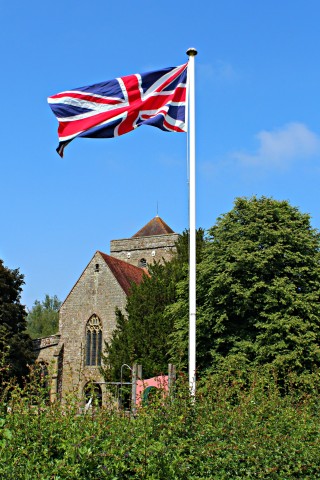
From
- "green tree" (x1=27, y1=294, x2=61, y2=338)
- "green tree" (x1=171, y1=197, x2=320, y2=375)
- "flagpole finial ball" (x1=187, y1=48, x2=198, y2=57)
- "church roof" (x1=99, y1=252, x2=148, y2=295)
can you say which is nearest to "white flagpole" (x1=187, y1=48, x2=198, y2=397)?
"flagpole finial ball" (x1=187, y1=48, x2=198, y2=57)

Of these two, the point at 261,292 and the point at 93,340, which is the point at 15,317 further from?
the point at 261,292

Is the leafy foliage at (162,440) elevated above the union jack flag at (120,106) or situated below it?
below

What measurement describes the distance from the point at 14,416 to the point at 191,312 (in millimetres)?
5166

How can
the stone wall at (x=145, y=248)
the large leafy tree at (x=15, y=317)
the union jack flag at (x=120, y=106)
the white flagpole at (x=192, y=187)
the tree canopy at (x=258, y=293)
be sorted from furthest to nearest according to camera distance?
the stone wall at (x=145, y=248), the large leafy tree at (x=15, y=317), the tree canopy at (x=258, y=293), the union jack flag at (x=120, y=106), the white flagpole at (x=192, y=187)

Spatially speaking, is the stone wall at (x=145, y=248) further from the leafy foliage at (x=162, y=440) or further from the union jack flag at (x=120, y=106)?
the leafy foliage at (x=162, y=440)

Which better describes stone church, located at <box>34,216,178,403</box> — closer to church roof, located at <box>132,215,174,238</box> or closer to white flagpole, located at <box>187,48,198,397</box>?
church roof, located at <box>132,215,174,238</box>

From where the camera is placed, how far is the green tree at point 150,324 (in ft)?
105

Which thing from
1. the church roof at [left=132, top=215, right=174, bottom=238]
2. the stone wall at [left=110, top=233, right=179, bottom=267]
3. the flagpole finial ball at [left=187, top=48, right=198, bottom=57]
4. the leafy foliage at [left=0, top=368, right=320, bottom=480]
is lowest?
the leafy foliage at [left=0, top=368, right=320, bottom=480]

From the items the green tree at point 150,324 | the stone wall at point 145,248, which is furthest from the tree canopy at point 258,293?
the stone wall at point 145,248

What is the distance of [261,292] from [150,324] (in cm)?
944

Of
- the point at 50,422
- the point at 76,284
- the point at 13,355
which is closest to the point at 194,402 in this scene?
the point at 50,422

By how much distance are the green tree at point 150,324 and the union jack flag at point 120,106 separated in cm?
1989

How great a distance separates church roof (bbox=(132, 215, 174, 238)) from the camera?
54.7 meters

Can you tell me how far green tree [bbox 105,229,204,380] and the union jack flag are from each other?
19889mm
